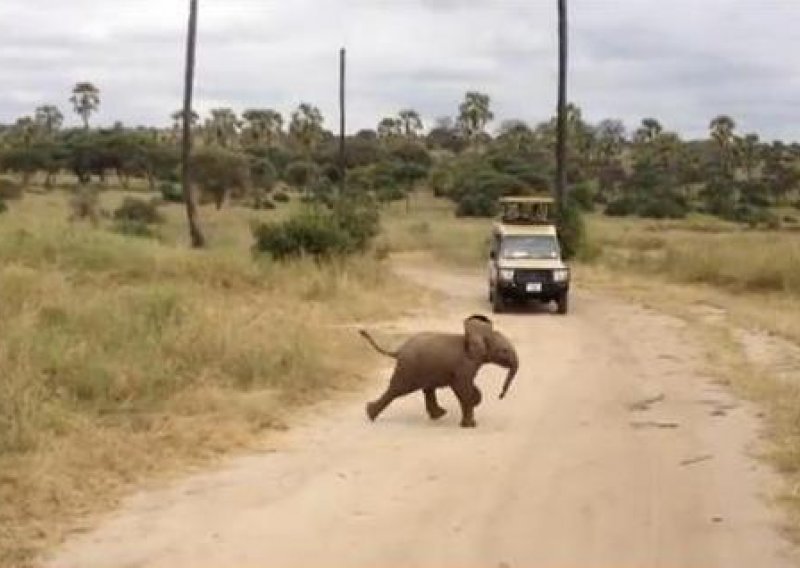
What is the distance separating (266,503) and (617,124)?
110m

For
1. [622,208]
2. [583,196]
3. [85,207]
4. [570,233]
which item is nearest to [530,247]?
[570,233]

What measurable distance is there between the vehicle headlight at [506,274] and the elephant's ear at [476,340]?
13.9 m

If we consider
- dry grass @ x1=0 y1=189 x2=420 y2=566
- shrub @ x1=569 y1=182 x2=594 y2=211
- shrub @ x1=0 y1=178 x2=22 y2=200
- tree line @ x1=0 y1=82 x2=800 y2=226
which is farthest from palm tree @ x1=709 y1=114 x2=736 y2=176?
dry grass @ x1=0 y1=189 x2=420 y2=566

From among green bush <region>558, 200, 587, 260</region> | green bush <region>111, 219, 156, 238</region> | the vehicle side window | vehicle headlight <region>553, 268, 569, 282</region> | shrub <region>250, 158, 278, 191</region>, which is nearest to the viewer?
vehicle headlight <region>553, 268, 569, 282</region>

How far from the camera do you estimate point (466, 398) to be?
13180mm

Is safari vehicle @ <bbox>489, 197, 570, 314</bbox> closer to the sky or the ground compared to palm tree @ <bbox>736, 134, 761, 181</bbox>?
closer to the ground

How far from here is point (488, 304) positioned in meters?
29.2

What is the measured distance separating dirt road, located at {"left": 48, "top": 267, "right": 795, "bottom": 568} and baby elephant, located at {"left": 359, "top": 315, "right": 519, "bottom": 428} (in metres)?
0.27

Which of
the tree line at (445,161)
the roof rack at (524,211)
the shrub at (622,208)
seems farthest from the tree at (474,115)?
the roof rack at (524,211)

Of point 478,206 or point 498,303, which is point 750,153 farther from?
point 498,303

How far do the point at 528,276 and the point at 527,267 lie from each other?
0.60ft

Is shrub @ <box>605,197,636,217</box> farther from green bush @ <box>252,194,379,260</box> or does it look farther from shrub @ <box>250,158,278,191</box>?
green bush @ <box>252,194,379,260</box>

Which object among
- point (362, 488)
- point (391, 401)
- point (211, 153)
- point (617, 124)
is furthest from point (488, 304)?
point (617, 124)

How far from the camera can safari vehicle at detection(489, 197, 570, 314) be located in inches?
1073
